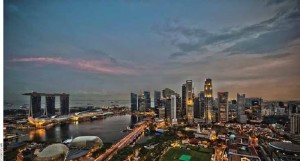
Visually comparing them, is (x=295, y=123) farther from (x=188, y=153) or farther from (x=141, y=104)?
(x=141, y=104)

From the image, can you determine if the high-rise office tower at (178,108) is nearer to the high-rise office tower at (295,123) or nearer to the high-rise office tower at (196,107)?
the high-rise office tower at (196,107)

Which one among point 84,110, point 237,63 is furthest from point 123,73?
point 84,110

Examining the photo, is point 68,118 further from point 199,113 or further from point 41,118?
point 199,113

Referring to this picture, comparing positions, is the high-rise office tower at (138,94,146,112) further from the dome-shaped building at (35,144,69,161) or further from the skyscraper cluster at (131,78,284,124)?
the dome-shaped building at (35,144,69,161)

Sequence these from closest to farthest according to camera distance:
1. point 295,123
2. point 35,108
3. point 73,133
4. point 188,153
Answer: point 295,123
point 188,153
point 73,133
point 35,108

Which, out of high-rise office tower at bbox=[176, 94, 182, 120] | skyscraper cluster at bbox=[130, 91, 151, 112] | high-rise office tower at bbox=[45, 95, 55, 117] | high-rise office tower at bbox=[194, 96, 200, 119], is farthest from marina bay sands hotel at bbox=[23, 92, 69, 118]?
high-rise office tower at bbox=[194, 96, 200, 119]

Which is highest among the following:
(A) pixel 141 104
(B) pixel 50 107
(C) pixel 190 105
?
(C) pixel 190 105

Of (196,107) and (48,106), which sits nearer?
(196,107)

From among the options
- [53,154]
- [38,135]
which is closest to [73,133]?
[38,135]

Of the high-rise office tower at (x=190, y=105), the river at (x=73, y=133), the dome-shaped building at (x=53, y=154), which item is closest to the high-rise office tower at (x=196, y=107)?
the high-rise office tower at (x=190, y=105)
